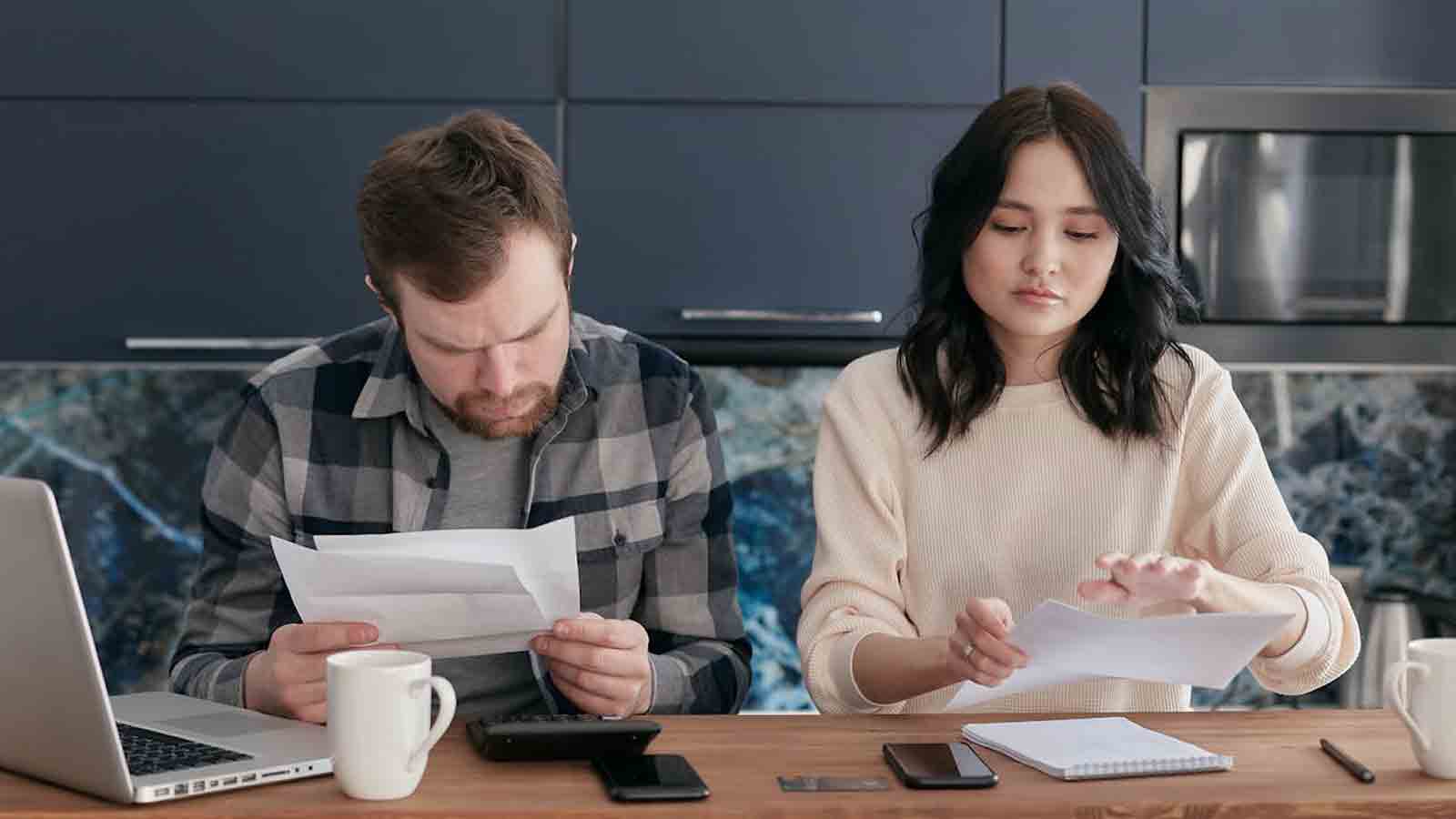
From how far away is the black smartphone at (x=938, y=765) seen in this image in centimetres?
121

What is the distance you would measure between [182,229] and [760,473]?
108cm

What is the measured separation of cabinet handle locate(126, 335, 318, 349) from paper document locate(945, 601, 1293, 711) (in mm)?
1473

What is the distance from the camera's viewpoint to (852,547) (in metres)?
1.71

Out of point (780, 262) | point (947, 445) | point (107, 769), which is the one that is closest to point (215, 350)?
point (780, 262)

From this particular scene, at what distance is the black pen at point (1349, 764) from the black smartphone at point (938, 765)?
11.5 inches

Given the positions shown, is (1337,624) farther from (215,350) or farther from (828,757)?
(215,350)

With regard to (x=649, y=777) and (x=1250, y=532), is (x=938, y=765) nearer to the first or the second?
(x=649, y=777)

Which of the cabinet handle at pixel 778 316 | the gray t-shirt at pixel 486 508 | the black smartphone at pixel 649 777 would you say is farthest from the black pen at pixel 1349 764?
the cabinet handle at pixel 778 316

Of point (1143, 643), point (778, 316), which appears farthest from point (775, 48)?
point (1143, 643)

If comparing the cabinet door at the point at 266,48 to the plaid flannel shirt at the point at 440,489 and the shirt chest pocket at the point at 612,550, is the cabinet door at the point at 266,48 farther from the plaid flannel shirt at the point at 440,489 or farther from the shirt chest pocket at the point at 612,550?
the shirt chest pocket at the point at 612,550

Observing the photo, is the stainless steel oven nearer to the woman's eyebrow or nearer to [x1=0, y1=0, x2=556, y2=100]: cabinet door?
the woman's eyebrow

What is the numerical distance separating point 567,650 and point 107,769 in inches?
16.6

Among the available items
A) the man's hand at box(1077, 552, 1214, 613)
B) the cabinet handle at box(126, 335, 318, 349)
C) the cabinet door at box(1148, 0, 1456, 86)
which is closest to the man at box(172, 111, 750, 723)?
the man's hand at box(1077, 552, 1214, 613)

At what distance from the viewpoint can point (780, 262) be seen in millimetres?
2516
